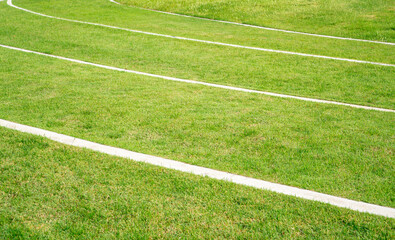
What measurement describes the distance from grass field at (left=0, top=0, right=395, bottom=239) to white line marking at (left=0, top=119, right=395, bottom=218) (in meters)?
0.11

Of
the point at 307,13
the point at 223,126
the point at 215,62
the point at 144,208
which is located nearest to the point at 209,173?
the point at 144,208

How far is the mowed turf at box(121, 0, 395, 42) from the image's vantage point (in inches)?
603

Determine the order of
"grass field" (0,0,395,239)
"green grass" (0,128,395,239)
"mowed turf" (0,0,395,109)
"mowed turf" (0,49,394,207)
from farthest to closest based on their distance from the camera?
"mowed turf" (0,0,395,109)
"mowed turf" (0,49,394,207)
"grass field" (0,0,395,239)
"green grass" (0,128,395,239)

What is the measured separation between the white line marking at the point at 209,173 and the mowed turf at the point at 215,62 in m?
3.69

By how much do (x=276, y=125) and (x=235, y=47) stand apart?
5998 millimetres

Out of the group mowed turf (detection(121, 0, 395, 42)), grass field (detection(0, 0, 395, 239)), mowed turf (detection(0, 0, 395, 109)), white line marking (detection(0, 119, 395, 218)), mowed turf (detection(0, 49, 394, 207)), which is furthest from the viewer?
mowed turf (detection(121, 0, 395, 42))

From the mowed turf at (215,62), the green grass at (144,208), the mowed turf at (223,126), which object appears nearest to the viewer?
the green grass at (144,208)

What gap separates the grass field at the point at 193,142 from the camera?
3.77m

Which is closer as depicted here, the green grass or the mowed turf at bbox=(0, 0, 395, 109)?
the green grass

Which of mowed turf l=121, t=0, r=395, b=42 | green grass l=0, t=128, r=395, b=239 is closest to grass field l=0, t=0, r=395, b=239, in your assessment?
green grass l=0, t=128, r=395, b=239

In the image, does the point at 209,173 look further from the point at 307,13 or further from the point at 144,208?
the point at 307,13

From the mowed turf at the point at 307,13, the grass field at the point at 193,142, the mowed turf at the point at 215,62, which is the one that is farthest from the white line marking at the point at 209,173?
the mowed turf at the point at 307,13

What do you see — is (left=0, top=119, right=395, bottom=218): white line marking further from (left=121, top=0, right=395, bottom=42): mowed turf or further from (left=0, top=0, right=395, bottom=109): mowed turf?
(left=121, top=0, right=395, bottom=42): mowed turf

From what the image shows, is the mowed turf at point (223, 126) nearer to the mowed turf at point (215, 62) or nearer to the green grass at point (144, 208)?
the green grass at point (144, 208)
